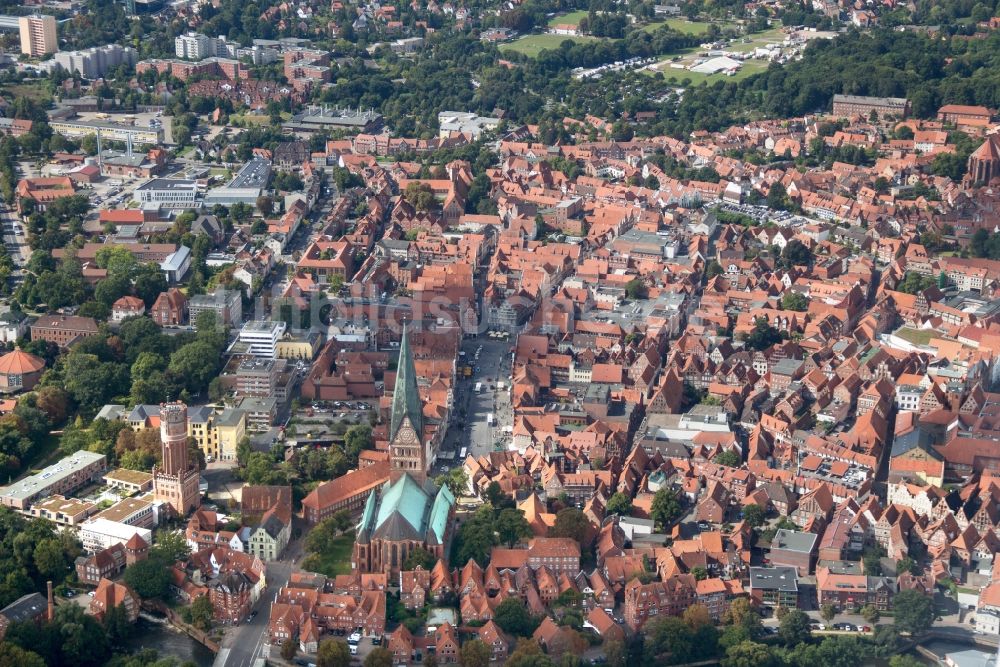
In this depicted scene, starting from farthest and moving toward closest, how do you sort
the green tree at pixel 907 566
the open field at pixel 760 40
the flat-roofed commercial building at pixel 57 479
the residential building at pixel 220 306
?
the open field at pixel 760 40 < the residential building at pixel 220 306 < the flat-roofed commercial building at pixel 57 479 < the green tree at pixel 907 566

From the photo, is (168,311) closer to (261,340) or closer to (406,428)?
(261,340)

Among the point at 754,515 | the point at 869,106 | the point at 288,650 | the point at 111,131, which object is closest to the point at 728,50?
the point at 869,106

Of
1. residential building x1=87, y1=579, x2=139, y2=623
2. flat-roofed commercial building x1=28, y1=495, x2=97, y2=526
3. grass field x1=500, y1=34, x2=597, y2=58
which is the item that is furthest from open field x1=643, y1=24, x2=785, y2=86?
residential building x1=87, y1=579, x2=139, y2=623

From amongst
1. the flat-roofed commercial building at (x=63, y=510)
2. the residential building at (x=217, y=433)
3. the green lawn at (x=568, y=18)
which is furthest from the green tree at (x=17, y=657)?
the green lawn at (x=568, y=18)

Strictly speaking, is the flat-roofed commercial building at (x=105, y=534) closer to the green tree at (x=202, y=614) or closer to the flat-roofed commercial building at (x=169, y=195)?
the green tree at (x=202, y=614)

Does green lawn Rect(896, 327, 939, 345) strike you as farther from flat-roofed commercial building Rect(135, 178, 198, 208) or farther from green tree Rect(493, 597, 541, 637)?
flat-roofed commercial building Rect(135, 178, 198, 208)

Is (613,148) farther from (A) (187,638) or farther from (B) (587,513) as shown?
(A) (187,638)
